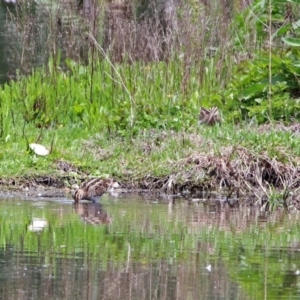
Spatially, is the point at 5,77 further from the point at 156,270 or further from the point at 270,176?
the point at 156,270

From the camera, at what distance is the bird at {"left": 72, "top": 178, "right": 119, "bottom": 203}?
7.54 metres

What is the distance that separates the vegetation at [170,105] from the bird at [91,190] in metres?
0.56

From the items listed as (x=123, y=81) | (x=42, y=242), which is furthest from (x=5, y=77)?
(x=42, y=242)

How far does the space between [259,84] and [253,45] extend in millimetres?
1274

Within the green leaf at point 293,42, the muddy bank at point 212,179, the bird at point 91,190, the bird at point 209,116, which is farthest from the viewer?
the green leaf at point 293,42

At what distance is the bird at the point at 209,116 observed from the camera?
9.51 metres

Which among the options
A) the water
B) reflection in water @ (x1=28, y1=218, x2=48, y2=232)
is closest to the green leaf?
the water

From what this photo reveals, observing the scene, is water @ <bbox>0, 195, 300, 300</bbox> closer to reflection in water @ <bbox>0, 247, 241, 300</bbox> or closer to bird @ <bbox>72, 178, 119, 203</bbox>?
reflection in water @ <bbox>0, 247, 241, 300</bbox>

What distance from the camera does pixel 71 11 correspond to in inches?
464

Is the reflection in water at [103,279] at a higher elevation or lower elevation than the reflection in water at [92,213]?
lower

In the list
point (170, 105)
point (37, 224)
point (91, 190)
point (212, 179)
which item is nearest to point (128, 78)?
point (170, 105)

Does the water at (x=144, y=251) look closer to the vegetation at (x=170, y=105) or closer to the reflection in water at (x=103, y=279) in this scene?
the reflection in water at (x=103, y=279)

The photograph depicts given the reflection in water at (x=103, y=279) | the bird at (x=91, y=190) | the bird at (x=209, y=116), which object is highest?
the bird at (x=209, y=116)

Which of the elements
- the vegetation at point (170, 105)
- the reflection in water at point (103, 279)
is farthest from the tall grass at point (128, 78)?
the reflection in water at point (103, 279)
